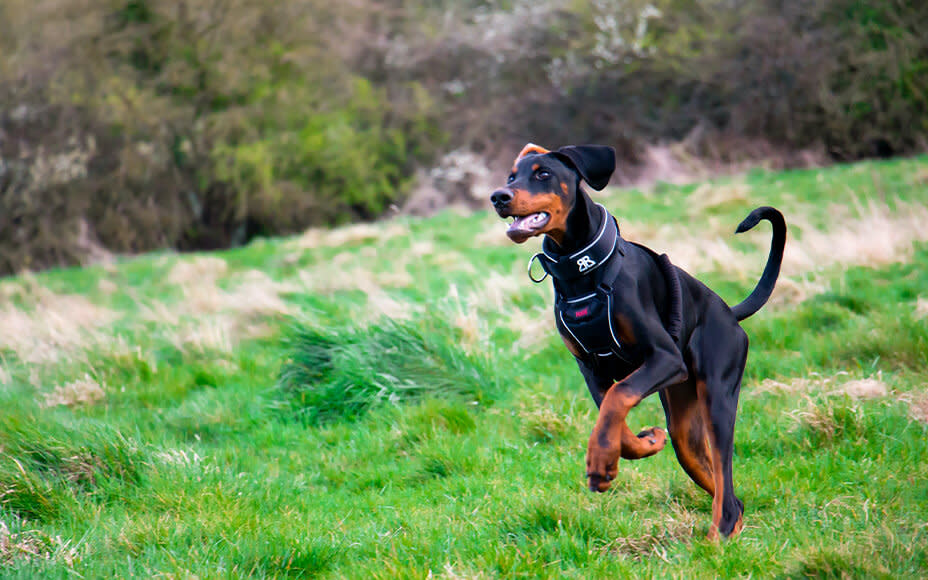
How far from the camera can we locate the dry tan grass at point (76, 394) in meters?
5.91

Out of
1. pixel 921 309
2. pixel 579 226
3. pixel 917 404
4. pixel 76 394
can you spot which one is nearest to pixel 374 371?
pixel 76 394

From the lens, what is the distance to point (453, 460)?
4.45 metres

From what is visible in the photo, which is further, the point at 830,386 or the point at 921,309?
the point at 921,309

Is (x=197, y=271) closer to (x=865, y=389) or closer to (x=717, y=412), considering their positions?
(x=865, y=389)

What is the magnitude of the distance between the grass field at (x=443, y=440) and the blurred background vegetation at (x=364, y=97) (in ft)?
38.0

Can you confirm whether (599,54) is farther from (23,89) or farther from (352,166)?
(23,89)

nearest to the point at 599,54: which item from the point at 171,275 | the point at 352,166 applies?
the point at 352,166

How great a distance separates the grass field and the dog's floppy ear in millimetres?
1387

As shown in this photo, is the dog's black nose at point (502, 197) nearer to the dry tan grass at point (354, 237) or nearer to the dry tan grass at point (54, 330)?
the dry tan grass at point (54, 330)

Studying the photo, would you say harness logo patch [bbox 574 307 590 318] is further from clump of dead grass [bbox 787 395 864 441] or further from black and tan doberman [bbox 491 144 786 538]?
clump of dead grass [bbox 787 395 864 441]

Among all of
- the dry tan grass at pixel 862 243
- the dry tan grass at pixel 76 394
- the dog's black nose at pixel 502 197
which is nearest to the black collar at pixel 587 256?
the dog's black nose at pixel 502 197

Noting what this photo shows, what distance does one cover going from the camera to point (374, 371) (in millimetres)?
5539

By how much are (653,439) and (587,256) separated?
2.48 ft

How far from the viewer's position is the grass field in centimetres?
318
